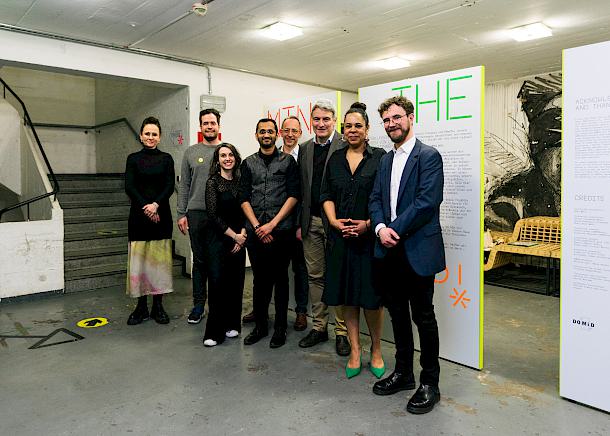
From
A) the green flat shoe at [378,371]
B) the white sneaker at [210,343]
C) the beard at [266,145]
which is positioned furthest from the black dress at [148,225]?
the green flat shoe at [378,371]

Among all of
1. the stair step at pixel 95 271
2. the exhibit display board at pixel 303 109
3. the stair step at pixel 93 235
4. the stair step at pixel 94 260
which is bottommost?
the stair step at pixel 95 271

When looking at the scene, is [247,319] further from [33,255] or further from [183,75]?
[183,75]

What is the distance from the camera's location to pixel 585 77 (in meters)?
2.44

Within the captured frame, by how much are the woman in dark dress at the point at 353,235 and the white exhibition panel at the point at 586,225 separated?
1042 mm

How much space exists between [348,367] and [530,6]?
11.5 ft

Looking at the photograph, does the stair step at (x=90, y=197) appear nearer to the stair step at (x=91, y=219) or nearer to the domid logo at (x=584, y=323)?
the stair step at (x=91, y=219)

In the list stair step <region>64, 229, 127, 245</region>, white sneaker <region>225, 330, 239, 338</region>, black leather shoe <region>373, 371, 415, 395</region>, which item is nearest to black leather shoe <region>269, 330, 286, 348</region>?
white sneaker <region>225, 330, 239, 338</region>

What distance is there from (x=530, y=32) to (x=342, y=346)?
3.81m

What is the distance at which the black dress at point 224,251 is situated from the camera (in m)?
3.40

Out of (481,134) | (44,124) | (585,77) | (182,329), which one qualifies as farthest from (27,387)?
(44,124)

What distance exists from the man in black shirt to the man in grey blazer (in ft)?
0.31

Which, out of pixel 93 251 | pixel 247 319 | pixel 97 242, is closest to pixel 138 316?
pixel 247 319

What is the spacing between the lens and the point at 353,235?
2791 mm

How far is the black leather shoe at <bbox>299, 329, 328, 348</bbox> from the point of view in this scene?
138 inches
